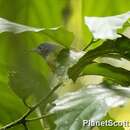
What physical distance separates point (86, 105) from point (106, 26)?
117 millimetres

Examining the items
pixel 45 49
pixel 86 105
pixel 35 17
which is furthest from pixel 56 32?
pixel 35 17

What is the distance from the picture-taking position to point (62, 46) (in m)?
0.62

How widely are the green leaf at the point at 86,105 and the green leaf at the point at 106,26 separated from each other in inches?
3.5

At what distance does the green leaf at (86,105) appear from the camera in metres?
0.51

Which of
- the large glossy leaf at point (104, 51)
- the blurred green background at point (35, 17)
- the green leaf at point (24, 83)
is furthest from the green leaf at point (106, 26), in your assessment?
the blurred green background at point (35, 17)

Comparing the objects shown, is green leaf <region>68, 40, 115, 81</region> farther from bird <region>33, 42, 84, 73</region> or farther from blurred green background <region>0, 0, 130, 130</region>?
blurred green background <region>0, 0, 130, 130</region>

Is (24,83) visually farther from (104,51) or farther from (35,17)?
(35,17)

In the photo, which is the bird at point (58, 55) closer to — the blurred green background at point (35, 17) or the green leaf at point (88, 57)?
the green leaf at point (88, 57)

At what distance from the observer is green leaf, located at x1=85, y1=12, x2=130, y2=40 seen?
0.52 m

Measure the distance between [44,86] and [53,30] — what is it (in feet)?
0.42

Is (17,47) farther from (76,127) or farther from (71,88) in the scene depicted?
(76,127)


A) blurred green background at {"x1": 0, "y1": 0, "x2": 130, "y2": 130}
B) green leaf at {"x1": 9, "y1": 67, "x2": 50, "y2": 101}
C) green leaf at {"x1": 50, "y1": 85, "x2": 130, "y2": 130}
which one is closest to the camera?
green leaf at {"x1": 50, "y1": 85, "x2": 130, "y2": 130}

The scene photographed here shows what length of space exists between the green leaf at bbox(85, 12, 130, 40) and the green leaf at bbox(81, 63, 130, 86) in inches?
3.0

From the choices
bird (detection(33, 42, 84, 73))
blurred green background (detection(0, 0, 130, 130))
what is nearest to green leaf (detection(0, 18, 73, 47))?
bird (detection(33, 42, 84, 73))
